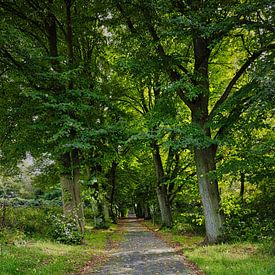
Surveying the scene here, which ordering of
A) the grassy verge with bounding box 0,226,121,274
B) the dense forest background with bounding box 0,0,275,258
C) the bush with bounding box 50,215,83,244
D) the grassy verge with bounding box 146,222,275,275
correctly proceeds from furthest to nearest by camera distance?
1. the bush with bounding box 50,215,83,244
2. the dense forest background with bounding box 0,0,275,258
3. the grassy verge with bounding box 0,226,121,274
4. the grassy verge with bounding box 146,222,275,275

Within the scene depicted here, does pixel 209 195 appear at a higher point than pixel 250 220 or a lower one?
higher

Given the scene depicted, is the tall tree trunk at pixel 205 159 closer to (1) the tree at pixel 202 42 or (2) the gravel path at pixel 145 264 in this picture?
(1) the tree at pixel 202 42

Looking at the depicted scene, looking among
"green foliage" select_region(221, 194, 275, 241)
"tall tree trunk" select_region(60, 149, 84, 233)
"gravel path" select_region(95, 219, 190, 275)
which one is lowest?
"gravel path" select_region(95, 219, 190, 275)

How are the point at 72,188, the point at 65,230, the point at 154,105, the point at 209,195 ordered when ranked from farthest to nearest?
the point at 72,188 < the point at 154,105 < the point at 65,230 < the point at 209,195

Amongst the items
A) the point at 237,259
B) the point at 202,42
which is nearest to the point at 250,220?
the point at 237,259

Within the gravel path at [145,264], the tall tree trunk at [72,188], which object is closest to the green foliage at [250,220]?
the gravel path at [145,264]

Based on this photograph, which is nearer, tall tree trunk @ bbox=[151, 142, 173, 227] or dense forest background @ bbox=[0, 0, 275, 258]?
dense forest background @ bbox=[0, 0, 275, 258]

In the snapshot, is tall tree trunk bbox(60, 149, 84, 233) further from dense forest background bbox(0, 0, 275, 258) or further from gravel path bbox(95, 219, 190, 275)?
gravel path bbox(95, 219, 190, 275)

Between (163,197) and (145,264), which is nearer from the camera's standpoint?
(145,264)

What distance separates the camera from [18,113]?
1472 centimetres

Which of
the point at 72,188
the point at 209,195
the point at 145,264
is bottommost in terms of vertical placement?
the point at 145,264

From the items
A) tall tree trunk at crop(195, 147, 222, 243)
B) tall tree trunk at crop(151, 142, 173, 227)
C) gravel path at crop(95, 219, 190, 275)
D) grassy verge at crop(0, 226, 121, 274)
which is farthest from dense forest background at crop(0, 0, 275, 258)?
tall tree trunk at crop(151, 142, 173, 227)

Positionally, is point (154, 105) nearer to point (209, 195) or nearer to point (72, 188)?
point (209, 195)

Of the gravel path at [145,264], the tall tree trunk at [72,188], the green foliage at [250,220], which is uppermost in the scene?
the tall tree trunk at [72,188]
